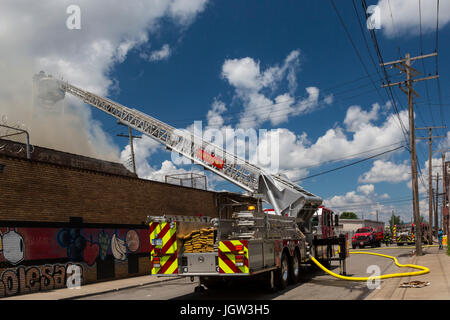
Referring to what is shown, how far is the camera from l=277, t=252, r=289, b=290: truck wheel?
1259cm

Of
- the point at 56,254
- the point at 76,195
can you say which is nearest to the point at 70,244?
the point at 56,254

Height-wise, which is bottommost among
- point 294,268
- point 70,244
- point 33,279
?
point 33,279

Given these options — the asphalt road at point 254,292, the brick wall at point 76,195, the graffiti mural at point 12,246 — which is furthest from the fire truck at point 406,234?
the graffiti mural at point 12,246

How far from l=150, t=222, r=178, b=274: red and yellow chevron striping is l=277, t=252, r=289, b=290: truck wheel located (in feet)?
10.8

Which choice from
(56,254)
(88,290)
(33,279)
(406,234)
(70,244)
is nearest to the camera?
(33,279)

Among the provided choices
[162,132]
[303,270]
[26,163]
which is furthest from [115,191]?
[162,132]

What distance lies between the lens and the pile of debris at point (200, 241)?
11.0m

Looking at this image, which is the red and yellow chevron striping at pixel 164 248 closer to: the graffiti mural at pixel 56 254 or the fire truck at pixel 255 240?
the fire truck at pixel 255 240

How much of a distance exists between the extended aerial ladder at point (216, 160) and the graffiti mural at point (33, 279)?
7.86m

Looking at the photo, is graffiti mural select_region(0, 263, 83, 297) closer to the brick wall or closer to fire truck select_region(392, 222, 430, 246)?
the brick wall

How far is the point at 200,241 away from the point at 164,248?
95 cm

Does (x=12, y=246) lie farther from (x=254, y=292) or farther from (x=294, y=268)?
(x=294, y=268)

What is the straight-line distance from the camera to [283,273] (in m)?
12.9

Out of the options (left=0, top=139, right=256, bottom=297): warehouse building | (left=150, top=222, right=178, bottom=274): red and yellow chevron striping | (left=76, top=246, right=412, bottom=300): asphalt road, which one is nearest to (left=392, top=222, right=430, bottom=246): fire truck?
(left=0, top=139, right=256, bottom=297): warehouse building
